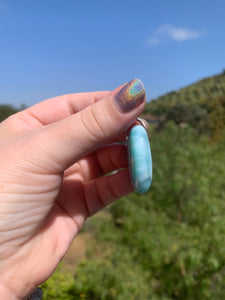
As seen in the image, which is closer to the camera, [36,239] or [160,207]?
[36,239]

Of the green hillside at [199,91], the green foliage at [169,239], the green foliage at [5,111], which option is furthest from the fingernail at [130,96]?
the green hillside at [199,91]

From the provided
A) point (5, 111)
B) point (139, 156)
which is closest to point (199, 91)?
point (5, 111)

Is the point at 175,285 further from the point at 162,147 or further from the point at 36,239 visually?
the point at 162,147

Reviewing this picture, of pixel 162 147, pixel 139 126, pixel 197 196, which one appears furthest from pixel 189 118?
pixel 139 126

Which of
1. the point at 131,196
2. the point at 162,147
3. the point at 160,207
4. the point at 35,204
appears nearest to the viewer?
the point at 35,204

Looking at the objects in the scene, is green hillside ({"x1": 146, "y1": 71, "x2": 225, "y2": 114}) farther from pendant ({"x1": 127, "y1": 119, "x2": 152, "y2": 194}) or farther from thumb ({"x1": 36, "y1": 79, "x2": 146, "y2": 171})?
thumb ({"x1": 36, "y1": 79, "x2": 146, "y2": 171})

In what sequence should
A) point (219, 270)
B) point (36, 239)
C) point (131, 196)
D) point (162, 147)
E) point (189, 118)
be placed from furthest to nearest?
point (189, 118) → point (131, 196) → point (162, 147) → point (219, 270) → point (36, 239)

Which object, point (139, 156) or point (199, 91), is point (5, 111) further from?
point (199, 91)

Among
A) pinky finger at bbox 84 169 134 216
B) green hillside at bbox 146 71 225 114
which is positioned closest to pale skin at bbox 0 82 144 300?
pinky finger at bbox 84 169 134 216
